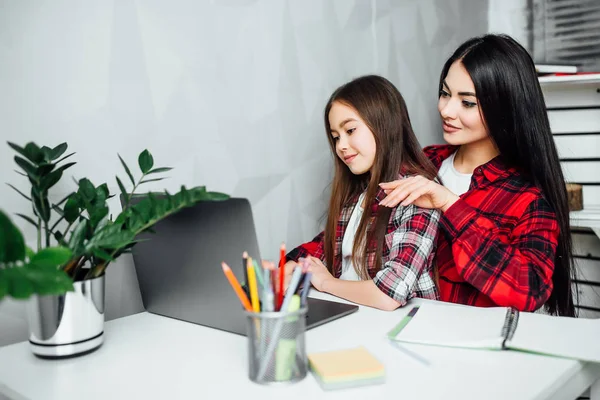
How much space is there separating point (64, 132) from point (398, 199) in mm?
693

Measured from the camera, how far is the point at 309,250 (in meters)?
1.49

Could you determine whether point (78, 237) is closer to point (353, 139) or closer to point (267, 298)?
point (267, 298)

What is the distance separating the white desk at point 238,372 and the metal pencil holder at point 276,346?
15mm

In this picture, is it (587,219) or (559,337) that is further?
(587,219)

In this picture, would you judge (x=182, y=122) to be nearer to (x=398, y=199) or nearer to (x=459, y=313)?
(x=398, y=199)

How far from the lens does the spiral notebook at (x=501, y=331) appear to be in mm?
811

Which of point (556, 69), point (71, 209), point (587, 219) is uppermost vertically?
point (556, 69)

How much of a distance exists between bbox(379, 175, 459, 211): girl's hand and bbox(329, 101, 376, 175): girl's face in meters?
0.17

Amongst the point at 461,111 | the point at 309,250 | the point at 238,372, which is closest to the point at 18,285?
the point at 238,372

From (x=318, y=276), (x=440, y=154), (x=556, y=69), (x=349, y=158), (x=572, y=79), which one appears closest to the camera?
(x=318, y=276)

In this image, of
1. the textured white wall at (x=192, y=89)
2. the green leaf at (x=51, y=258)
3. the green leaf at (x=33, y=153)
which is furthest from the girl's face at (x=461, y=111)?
the green leaf at (x=51, y=258)

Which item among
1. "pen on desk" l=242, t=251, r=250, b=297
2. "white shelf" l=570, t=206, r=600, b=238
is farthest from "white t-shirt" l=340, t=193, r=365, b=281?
"white shelf" l=570, t=206, r=600, b=238

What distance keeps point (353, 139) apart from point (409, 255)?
0.35m

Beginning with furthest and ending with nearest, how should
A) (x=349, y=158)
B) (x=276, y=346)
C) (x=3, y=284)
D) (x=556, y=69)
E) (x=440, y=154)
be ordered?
(x=556, y=69), (x=440, y=154), (x=349, y=158), (x=276, y=346), (x=3, y=284)
